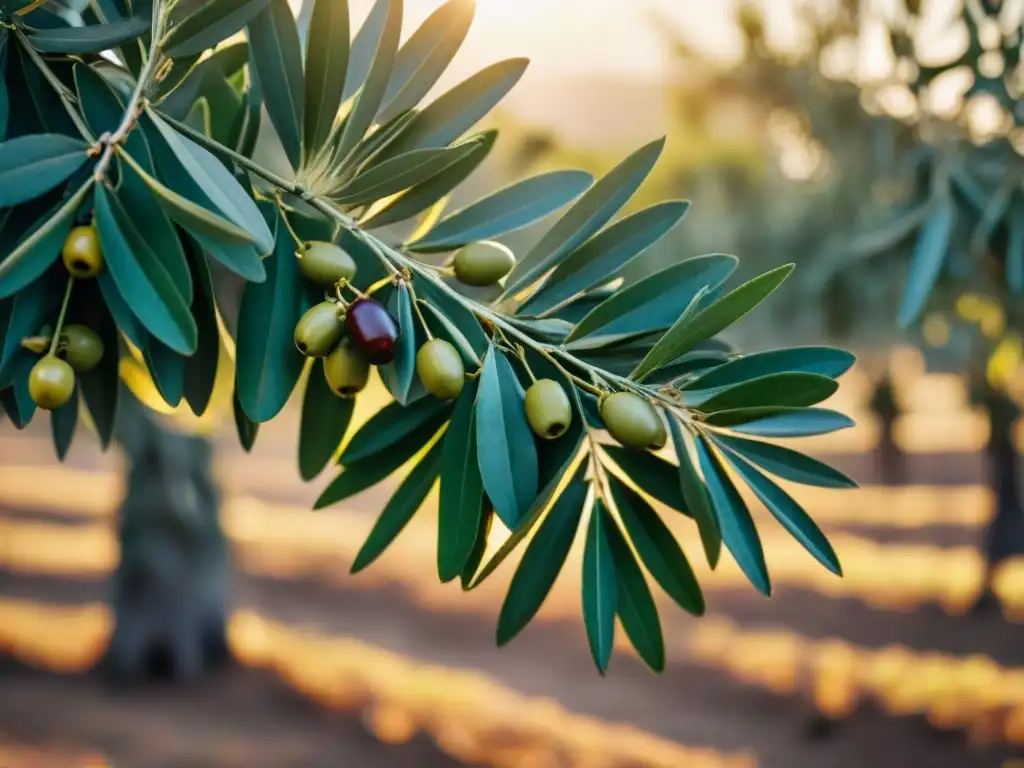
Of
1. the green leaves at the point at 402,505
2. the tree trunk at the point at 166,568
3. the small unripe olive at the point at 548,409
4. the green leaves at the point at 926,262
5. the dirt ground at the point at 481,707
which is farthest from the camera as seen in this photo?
→ the tree trunk at the point at 166,568

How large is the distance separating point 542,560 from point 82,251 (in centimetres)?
43

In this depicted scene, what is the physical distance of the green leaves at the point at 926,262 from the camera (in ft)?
4.23

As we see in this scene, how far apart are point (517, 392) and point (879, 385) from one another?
9449 millimetres

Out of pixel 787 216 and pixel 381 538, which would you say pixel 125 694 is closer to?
pixel 381 538

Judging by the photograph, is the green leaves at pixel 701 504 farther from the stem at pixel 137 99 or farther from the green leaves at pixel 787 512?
the stem at pixel 137 99

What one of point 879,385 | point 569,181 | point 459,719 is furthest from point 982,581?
point 569,181

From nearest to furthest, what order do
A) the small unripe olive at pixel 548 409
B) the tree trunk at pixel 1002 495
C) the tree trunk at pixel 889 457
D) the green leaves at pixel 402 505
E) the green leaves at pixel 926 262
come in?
1. the small unripe olive at pixel 548 409
2. the green leaves at pixel 402 505
3. the green leaves at pixel 926 262
4. the tree trunk at pixel 1002 495
5. the tree trunk at pixel 889 457

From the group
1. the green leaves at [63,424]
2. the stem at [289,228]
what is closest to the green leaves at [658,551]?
the stem at [289,228]

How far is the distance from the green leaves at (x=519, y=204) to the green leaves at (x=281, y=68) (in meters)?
0.16

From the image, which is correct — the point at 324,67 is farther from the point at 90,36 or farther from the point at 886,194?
the point at 886,194

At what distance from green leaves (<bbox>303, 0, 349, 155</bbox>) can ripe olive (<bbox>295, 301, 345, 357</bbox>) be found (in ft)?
0.57

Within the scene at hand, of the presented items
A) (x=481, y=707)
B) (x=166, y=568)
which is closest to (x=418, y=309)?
(x=481, y=707)

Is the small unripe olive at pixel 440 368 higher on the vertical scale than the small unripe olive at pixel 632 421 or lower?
higher

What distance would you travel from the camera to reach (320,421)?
0.78 metres
